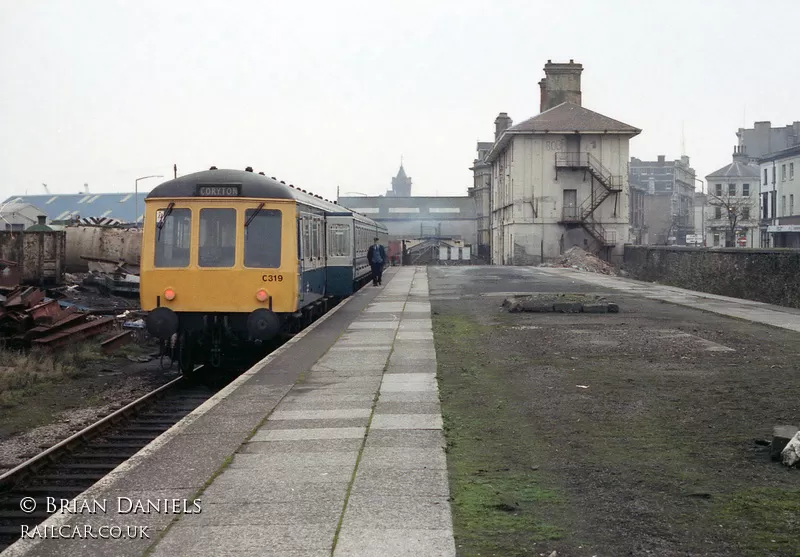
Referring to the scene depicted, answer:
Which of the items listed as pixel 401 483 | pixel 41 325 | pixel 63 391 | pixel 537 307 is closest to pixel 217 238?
pixel 63 391

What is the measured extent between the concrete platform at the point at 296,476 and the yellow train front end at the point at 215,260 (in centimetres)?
227

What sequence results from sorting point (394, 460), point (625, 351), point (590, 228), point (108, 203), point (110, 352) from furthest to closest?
point (108, 203), point (590, 228), point (110, 352), point (625, 351), point (394, 460)

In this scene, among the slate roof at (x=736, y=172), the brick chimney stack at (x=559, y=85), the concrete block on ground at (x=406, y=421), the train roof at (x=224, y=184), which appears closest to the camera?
the concrete block on ground at (x=406, y=421)

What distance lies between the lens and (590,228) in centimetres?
6016

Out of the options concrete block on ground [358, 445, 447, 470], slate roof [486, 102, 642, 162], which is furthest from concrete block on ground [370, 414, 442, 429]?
slate roof [486, 102, 642, 162]

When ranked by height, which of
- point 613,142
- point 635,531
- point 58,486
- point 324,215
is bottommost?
point 58,486

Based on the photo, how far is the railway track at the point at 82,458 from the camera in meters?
7.81

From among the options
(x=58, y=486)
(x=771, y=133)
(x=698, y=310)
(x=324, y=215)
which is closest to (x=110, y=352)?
(x=324, y=215)

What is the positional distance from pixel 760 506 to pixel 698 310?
16847 mm

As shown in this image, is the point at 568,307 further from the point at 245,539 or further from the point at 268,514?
the point at 245,539

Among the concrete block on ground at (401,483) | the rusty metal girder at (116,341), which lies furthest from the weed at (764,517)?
the rusty metal girder at (116,341)

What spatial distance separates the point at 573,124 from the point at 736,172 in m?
40.6

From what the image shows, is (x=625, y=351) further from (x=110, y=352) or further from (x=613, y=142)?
(x=613, y=142)

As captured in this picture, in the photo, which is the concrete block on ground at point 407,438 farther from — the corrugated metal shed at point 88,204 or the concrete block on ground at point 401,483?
the corrugated metal shed at point 88,204
